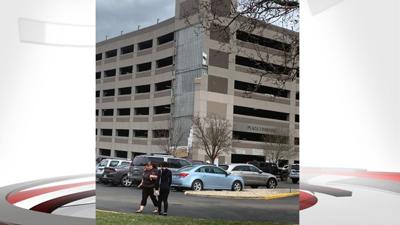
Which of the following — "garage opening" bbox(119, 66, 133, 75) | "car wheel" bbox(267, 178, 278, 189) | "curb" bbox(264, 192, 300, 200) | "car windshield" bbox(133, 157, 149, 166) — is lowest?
"curb" bbox(264, 192, 300, 200)

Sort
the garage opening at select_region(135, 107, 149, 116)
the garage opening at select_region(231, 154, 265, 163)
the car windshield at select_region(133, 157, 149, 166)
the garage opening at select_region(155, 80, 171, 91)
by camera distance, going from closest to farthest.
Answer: the garage opening at select_region(231, 154, 265, 163) < the car windshield at select_region(133, 157, 149, 166) < the garage opening at select_region(155, 80, 171, 91) < the garage opening at select_region(135, 107, 149, 116)

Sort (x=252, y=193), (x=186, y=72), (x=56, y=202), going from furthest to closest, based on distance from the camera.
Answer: (x=56, y=202) < (x=186, y=72) < (x=252, y=193)

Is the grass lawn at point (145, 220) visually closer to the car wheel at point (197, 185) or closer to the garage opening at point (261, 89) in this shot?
the car wheel at point (197, 185)

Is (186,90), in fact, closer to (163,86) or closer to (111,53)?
(163,86)

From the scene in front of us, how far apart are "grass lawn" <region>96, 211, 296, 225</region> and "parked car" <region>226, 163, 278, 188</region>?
0.35m

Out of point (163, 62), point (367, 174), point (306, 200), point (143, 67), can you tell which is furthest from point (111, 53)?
point (367, 174)

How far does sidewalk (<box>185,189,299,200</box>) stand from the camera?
4.13 meters

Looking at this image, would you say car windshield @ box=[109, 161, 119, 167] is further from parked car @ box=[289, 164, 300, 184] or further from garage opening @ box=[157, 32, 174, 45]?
parked car @ box=[289, 164, 300, 184]

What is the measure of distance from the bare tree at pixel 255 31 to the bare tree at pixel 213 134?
0.49 metres

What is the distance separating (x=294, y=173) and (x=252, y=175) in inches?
14.7

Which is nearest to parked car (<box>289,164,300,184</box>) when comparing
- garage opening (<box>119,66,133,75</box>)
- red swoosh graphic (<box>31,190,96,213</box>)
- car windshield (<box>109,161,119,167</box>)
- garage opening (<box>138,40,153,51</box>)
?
car windshield (<box>109,161,119,167</box>)

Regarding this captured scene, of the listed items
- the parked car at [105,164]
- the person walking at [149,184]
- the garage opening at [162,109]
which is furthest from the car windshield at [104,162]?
the garage opening at [162,109]

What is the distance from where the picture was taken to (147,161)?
4.45 metres

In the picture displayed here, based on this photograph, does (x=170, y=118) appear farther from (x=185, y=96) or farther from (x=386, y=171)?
(x=386, y=171)
